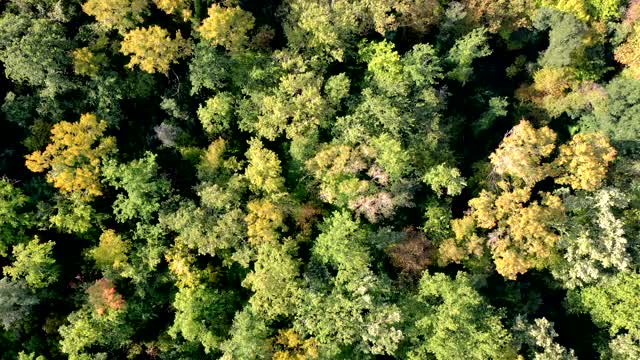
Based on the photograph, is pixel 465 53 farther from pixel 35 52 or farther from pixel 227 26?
pixel 35 52

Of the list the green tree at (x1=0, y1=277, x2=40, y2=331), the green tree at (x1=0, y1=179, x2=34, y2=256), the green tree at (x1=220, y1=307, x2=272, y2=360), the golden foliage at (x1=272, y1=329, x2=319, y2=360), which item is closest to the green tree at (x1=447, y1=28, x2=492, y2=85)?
the golden foliage at (x1=272, y1=329, x2=319, y2=360)

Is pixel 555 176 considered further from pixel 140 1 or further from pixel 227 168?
pixel 140 1

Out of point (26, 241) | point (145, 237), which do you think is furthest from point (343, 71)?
point (26, 241)

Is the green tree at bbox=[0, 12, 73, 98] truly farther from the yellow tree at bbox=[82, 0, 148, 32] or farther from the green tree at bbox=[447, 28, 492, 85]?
the green tree at bbox=[447, 28, 492, 85]

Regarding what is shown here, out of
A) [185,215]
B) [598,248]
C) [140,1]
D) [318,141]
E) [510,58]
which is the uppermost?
[140,1]

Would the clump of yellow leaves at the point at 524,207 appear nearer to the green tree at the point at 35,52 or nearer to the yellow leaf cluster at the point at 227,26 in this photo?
the yellow leaf cluster at the point at 227,26
